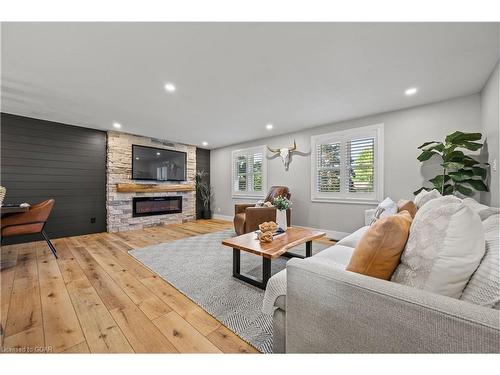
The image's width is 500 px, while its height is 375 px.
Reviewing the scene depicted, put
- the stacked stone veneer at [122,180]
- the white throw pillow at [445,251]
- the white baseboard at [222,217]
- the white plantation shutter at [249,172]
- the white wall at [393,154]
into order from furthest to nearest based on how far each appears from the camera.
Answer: the white baseboard at [222,217], the white plantation shutter at [249,172], the stacked stone veneer at [122,180], the white wall at [393,154], the white throw pillow at [445,251]

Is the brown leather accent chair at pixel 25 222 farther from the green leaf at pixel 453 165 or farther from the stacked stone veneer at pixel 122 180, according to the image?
the green leaf at pixel 453 165

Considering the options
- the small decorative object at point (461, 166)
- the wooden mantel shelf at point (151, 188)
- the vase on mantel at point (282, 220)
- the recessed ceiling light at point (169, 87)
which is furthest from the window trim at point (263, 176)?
the small decorative object at point (461, 166)

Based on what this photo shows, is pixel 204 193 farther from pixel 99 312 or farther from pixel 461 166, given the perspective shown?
pixel 461 166

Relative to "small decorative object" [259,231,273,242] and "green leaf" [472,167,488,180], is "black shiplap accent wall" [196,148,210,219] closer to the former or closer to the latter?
"small decorative object" [259,231,273,242]

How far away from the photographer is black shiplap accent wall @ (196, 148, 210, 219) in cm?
612

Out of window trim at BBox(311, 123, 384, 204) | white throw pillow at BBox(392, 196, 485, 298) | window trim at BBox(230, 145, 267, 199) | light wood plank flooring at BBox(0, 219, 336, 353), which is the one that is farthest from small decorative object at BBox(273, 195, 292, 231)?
window trim at BBox(230, 145, 267, 199)

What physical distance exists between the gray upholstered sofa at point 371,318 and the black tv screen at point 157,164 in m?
4.75

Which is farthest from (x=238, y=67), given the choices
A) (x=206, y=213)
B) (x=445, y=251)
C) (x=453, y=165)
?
(x=206, y=213)

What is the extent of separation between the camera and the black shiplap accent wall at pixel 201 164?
20.1 feet

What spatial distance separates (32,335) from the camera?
4.38 ft

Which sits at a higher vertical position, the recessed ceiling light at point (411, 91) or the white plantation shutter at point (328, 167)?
the recessed ceiling light at point (411, 91)

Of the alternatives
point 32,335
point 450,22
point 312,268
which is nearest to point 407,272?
point 312,268

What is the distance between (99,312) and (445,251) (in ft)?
7.18
